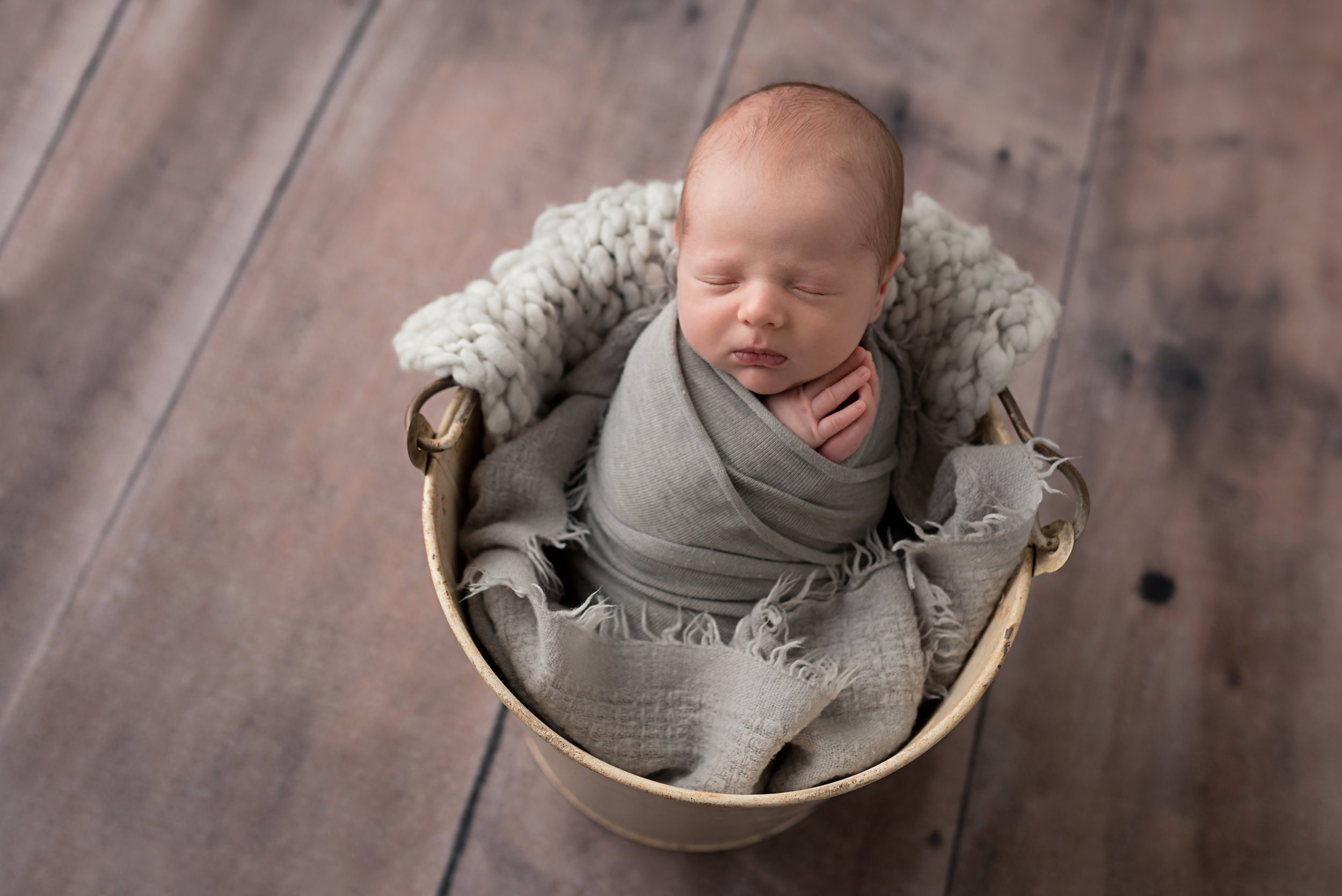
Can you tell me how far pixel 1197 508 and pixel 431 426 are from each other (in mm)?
842

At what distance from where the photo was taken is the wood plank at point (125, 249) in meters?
1.06

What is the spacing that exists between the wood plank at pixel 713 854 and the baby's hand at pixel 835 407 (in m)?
0.40

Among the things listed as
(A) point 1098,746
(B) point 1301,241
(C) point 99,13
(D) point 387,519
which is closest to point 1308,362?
(B) point 1301,241

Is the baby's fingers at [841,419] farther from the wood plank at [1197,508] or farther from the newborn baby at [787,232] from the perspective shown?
the wood plank at [1197,508]

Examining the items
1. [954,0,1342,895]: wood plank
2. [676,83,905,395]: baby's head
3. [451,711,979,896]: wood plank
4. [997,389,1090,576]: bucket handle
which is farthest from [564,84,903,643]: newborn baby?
[954,0,1342,895]: wood plank

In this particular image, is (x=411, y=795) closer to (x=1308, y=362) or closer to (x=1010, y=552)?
(x=1010, y=552)

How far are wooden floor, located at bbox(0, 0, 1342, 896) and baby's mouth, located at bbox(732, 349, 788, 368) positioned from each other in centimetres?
48

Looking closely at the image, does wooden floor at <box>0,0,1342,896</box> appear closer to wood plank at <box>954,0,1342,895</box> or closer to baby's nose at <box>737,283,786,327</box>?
wood plank at <box>954,0,1342,895</box>

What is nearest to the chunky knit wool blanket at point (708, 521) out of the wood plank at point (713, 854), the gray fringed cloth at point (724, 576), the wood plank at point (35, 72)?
the gray fringed cloth at point (724, 576)

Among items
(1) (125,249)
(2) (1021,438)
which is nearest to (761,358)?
(2) (1021,438)

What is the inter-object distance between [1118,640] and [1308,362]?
1.40 ft

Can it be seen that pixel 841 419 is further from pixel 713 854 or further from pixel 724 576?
pixel 713 854

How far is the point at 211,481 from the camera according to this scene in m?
1.08

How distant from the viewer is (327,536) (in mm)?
1071
